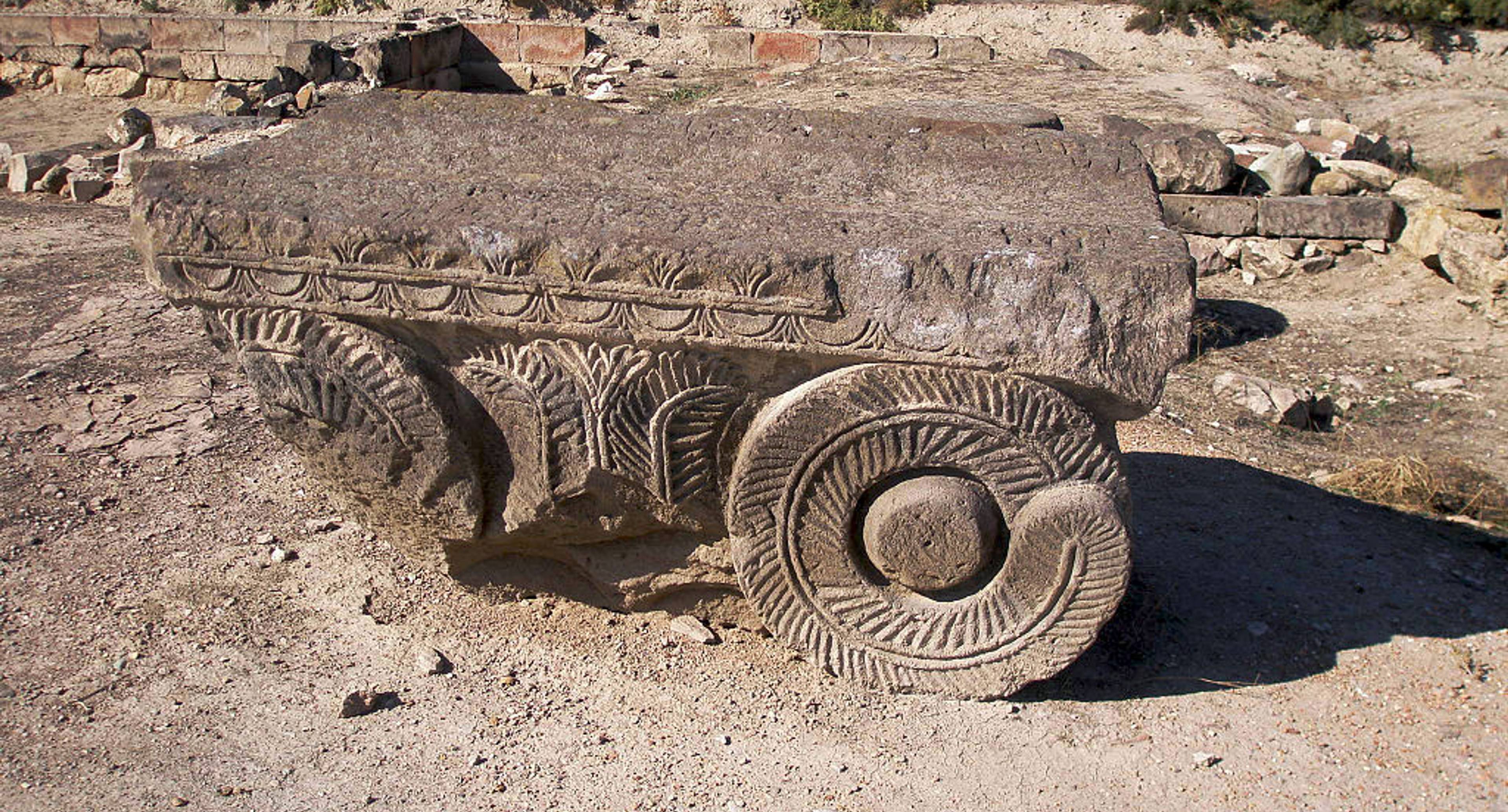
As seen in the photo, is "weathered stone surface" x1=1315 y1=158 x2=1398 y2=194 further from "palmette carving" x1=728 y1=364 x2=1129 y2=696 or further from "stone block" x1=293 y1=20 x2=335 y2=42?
"stone block" x1=293 y1=20 x2=335 y2=42

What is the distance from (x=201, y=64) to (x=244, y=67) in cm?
39

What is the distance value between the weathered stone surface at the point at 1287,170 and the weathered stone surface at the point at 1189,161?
27 cm

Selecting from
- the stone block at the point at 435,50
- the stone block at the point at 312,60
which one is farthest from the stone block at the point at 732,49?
the stone block at the point at 312,60

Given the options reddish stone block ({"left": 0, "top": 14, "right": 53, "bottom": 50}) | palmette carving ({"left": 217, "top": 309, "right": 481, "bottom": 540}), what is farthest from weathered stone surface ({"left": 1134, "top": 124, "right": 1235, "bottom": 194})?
reddish stone block ({"left": 0, "top": 14, "right": 53, "bottom": 50})

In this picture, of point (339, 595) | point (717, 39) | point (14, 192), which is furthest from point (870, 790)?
point (717, 39)

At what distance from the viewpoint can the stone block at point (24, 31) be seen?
1116cm

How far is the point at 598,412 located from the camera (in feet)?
9.78

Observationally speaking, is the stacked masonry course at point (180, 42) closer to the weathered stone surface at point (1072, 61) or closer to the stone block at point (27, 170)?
the stone block at point (27, 170)

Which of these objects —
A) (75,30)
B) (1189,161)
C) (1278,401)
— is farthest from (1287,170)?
(75,30)

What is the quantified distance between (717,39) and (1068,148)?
8.17 m

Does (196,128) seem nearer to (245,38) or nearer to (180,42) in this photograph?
(245,38)

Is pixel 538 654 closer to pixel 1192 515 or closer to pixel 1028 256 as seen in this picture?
pixel 1028 256

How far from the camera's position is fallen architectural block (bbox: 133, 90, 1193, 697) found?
2773 mm

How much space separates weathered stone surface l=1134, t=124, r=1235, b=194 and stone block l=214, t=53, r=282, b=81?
7.84m
